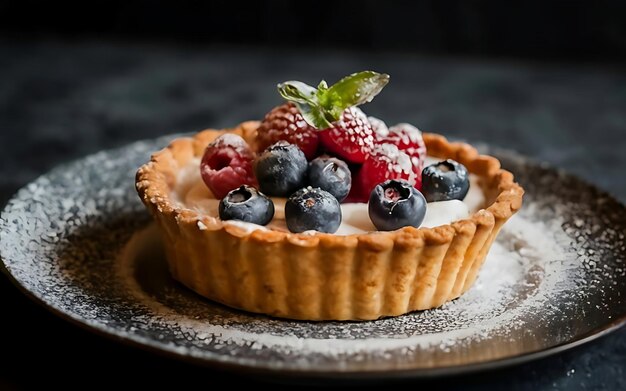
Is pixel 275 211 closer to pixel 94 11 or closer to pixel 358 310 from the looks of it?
pixel 358 310

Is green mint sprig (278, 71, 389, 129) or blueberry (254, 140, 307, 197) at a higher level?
green mint sprig (278, 71, 389, 129)

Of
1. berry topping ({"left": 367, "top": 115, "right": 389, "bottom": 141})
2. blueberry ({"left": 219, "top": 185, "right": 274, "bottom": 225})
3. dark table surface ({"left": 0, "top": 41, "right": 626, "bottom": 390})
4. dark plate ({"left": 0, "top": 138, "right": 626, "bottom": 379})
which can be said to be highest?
berry topping ({"left": 367, "top": 115, "right": 389, "bottom": 141})

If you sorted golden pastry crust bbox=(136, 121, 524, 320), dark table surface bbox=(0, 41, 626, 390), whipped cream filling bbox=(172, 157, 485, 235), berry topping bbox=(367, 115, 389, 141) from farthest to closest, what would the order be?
dark table surface bbox=(0, 41, 626, 390)
berry topping bbox=(367, 115, 389, 141)
whipped cream filling bbox=(172, 157, 485, 235)
golden pastry crust bbox=(136, 121, 524, 320)

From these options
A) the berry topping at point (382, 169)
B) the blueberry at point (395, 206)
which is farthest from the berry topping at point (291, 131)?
the blueberry at point (395, 206)

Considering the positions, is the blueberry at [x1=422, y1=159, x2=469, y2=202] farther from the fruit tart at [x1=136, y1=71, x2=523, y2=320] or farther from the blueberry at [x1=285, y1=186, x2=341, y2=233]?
the blueberry at [x1=285, y1=186, x2=341, y2=233]

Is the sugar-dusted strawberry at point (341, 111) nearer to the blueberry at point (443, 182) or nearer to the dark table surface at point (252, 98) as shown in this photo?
the blueberry at point (443, 182)

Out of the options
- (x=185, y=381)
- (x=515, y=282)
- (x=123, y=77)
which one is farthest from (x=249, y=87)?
(x=185, y=381)

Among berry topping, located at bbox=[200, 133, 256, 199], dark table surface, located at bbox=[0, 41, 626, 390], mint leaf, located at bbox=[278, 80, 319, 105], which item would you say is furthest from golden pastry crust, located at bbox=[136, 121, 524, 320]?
dark table surface, located at bbox=[0, 41, 626, 390]
